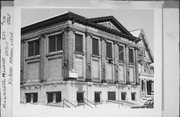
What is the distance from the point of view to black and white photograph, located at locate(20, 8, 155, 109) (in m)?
2.47

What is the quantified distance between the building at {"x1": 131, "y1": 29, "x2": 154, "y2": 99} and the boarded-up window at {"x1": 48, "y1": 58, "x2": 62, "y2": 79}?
2.30 ft

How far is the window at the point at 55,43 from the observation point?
2.48 metres

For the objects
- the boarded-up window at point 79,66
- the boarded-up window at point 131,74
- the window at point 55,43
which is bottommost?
the boarded-up window at point 131,74

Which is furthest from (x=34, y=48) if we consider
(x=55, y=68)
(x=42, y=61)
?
(x=55, y=68)

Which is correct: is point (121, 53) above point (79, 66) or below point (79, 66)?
above

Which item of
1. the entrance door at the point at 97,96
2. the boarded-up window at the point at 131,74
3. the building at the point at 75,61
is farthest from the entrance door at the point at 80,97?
the boarded-up window at the point at 131,74

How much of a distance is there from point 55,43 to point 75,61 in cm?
23

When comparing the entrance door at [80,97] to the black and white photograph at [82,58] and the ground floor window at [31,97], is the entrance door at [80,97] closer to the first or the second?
the black and white photograph at [82,58]

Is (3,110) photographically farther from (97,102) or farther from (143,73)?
(143,73)

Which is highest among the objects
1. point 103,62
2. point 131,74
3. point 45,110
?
point 103,62

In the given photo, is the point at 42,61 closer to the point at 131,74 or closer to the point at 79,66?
the point at 79,66

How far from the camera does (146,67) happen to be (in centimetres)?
255

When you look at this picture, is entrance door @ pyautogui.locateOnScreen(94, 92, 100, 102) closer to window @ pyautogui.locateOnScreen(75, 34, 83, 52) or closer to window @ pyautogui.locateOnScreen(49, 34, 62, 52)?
window @ pyautogui.locateOnScreen(75, 34, 83, 52)

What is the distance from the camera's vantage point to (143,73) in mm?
2564
